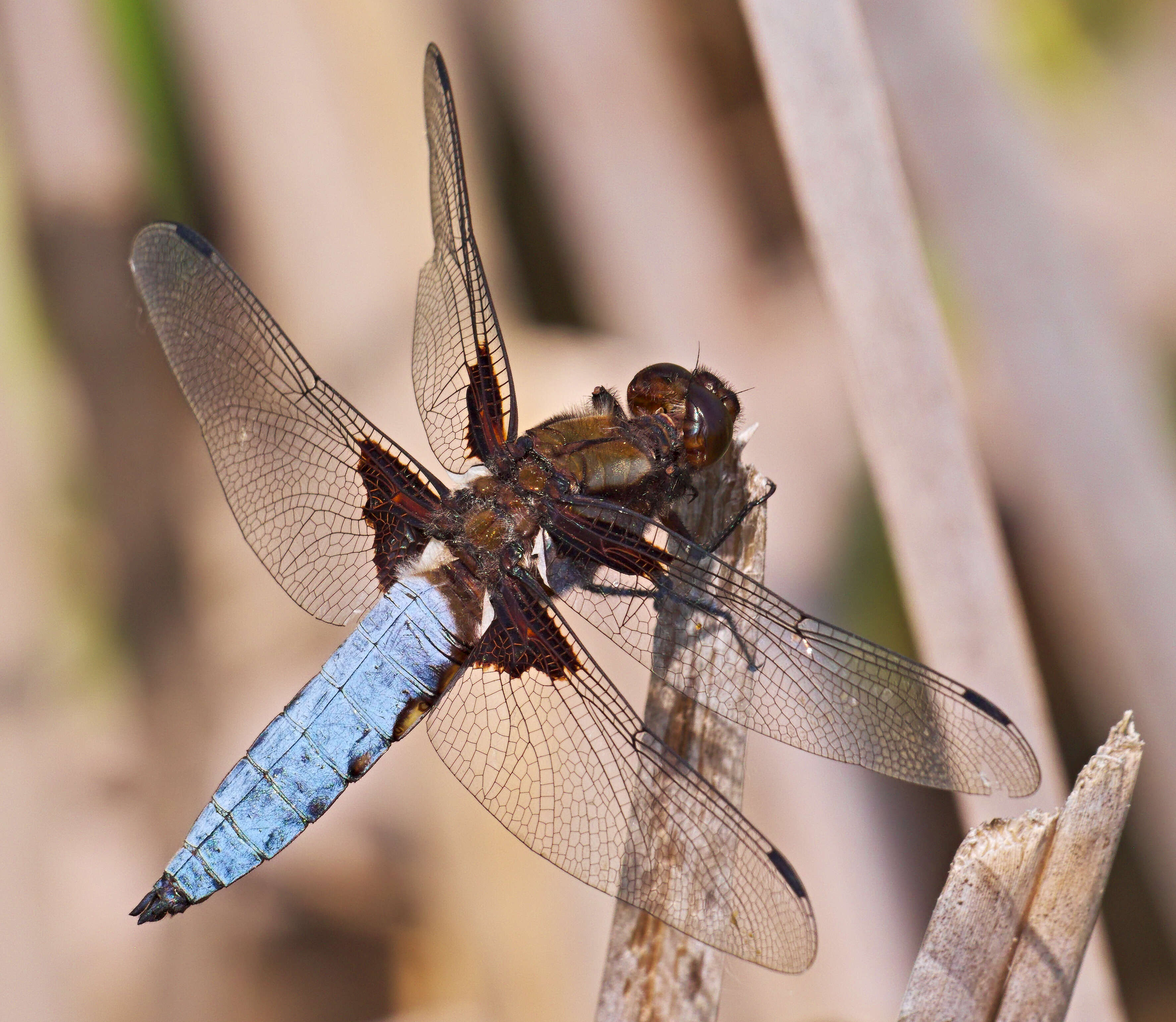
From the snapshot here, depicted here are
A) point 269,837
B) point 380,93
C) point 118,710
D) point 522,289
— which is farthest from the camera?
point 522,289

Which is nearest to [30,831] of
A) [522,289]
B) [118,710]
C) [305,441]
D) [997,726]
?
[118,710]

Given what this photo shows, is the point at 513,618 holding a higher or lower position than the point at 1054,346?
lower

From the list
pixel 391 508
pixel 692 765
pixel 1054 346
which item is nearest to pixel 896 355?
pixel 1054 346

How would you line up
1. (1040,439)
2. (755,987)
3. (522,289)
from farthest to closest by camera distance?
1. (522,289)
2. (755,987)
3. (1040,439)

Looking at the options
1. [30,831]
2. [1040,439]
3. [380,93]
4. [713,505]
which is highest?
[380,93]

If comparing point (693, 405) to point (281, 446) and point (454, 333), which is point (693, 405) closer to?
point (454, 333)

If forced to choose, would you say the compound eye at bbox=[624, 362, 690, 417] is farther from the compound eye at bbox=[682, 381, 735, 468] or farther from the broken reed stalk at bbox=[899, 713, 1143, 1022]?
the broken reed stalk at bbox=[899, 713, 1143, 1022]

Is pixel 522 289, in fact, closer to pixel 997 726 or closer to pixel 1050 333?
pixel 1050 333
